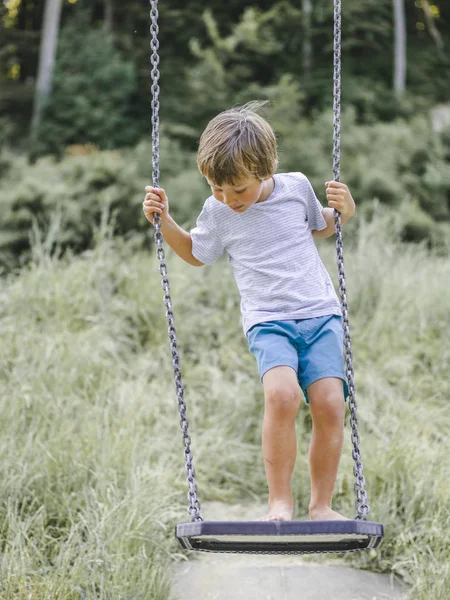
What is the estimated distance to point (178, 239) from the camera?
8.91 ft

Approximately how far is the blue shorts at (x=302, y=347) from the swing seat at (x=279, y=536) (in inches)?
19.1

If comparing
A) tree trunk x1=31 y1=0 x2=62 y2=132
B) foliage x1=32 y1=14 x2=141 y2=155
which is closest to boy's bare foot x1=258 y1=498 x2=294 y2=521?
foliage x1=32 y1=14 x2=141 y2=155

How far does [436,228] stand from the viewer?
1018cm

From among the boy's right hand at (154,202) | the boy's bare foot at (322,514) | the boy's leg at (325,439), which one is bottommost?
the boy's bare foot at (322,514)

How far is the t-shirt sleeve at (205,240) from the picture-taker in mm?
2652

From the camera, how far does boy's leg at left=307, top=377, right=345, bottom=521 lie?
2395mm

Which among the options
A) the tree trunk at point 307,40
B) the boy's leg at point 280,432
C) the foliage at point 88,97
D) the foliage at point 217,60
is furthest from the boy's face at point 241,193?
the tree trunk at point 307,40

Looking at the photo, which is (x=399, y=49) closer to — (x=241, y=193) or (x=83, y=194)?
(x=83, y=194)

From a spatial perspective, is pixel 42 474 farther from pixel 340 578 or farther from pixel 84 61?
pixel 84 61

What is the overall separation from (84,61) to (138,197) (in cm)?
442

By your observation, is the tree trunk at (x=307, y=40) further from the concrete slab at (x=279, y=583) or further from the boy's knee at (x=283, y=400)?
the boy's knee at (x=283, y=400)

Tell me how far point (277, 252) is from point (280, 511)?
2.73 feet

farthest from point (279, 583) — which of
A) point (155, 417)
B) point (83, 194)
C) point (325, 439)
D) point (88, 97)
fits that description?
point (88, 97)

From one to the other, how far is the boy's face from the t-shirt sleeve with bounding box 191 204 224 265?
150mm
